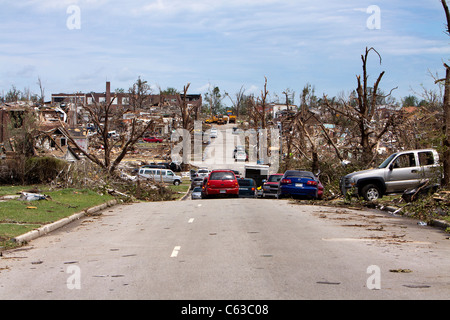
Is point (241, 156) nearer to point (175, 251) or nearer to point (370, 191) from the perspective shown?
point (370, 191)

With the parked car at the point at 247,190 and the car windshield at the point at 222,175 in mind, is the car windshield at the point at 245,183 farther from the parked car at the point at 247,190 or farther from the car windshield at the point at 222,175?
the car windshield at the point at 222,175

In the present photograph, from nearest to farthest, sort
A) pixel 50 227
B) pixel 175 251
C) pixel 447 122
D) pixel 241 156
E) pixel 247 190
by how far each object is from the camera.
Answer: pixel 175 251 → pixel 50 227 → pixel 447 122 → pixel 247 190 → pixel 241 156

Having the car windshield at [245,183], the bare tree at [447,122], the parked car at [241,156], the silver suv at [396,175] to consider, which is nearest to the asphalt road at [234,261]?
the bare tree at [447,122]

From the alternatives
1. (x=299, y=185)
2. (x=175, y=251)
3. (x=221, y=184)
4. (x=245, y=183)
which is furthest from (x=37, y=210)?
(x=245, y=183)

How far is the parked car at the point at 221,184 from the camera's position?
30.2 m

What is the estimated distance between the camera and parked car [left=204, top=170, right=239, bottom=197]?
99.0ft

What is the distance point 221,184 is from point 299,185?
474cm

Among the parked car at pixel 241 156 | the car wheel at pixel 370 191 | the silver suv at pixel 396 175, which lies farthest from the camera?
the parked car at pixel 241 156

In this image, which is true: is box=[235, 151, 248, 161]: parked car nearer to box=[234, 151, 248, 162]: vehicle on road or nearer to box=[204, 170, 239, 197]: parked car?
box=[234, 151, 248, 162]: vehicle on road

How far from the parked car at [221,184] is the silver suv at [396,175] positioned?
8103 millimetres

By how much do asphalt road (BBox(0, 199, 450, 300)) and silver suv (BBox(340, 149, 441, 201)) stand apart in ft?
19.0

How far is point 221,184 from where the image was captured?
3023 cm

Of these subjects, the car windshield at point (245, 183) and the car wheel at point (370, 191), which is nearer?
the car wheel at point (370, 191)
